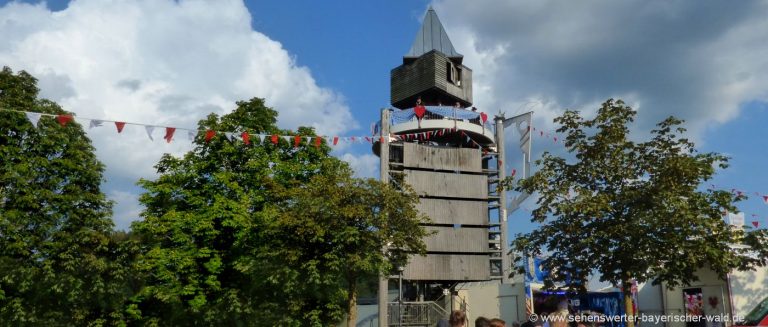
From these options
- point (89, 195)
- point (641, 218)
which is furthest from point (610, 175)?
point (89, 195)

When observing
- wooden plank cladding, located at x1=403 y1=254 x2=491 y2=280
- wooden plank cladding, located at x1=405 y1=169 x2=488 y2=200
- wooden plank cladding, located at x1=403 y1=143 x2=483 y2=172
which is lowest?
wooden plank cladding, located at x1=403 y1=254 x2=491 y2=280

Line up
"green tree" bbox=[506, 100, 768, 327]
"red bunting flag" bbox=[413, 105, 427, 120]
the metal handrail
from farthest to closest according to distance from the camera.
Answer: "red bunting flag" bbox=[413, 105, 427, 120] → the metal handrail → "green tree" bbox=[506, 100, 768, 327]

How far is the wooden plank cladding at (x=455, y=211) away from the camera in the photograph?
44125mm

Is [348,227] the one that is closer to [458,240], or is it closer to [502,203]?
[458,240]

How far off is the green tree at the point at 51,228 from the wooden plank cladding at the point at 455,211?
70.0 feet

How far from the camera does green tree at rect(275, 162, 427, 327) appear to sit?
2528 cm

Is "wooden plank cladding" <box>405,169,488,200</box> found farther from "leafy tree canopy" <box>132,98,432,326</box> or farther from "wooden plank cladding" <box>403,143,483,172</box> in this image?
"leafy tree canopy" <box>132,98,432,326</box>

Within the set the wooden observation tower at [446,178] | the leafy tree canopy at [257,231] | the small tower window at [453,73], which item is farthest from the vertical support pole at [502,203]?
the leafy tree canopy at [257,231]

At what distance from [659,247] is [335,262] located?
40.7 feet

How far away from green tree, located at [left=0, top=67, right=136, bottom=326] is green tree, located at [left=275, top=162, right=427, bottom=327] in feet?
26.0

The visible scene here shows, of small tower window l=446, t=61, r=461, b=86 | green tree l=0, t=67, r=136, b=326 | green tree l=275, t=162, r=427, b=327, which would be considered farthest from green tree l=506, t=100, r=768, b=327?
small tower window l=446, t=61, r=461, b=86

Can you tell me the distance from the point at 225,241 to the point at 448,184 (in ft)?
63.9

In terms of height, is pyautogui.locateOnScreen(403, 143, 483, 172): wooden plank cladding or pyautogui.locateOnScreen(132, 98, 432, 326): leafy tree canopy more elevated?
pyautogui.locateOnScreen(403, 143, 483, 172): wooden plank cladding

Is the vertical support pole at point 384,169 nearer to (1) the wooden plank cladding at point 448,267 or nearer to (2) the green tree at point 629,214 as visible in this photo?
(1) the wooden plank cladding at point 448,267
